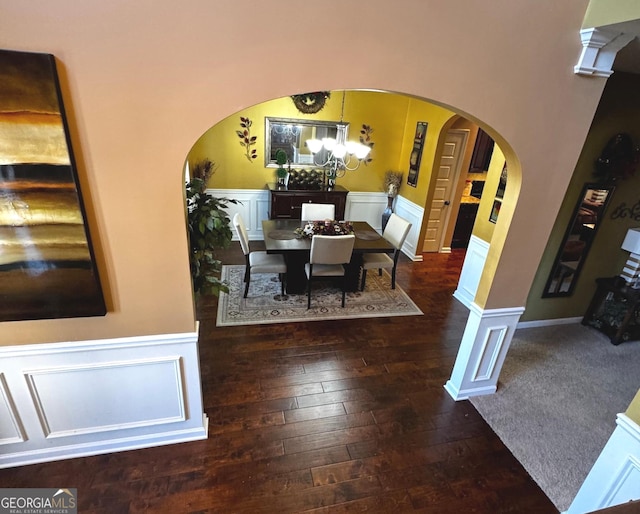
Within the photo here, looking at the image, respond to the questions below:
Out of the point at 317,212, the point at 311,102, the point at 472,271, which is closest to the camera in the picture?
the point at 472,271

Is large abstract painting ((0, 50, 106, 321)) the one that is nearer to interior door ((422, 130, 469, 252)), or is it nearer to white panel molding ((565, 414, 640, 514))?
white panel molding ((565, 414, 640, 514))

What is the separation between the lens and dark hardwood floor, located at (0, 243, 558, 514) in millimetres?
2006

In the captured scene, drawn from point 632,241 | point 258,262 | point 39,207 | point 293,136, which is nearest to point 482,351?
point 632,241

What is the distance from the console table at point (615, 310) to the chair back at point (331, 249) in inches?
114

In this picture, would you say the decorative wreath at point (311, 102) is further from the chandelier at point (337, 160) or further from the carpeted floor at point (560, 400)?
the carpeted floor at point (560, 400)

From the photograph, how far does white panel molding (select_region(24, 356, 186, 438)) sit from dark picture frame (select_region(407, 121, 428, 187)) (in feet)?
15.7

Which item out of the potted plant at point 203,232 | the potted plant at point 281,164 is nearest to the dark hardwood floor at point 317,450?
the potted plant at point 203,232

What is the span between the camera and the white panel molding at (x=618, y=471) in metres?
1.60

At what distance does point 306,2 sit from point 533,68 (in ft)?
4.55

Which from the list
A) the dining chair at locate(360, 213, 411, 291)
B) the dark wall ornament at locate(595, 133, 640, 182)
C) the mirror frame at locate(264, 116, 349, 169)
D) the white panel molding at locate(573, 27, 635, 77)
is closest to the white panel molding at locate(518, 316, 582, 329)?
the dining chair at locate(360, 213, 411, 291)

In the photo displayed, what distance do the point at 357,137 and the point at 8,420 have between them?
5546mm

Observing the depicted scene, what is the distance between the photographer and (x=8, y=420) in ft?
6.47

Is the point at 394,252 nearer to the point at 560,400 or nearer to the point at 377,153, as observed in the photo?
the point at 560,400

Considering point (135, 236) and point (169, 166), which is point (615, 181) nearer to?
point (169, 166)
